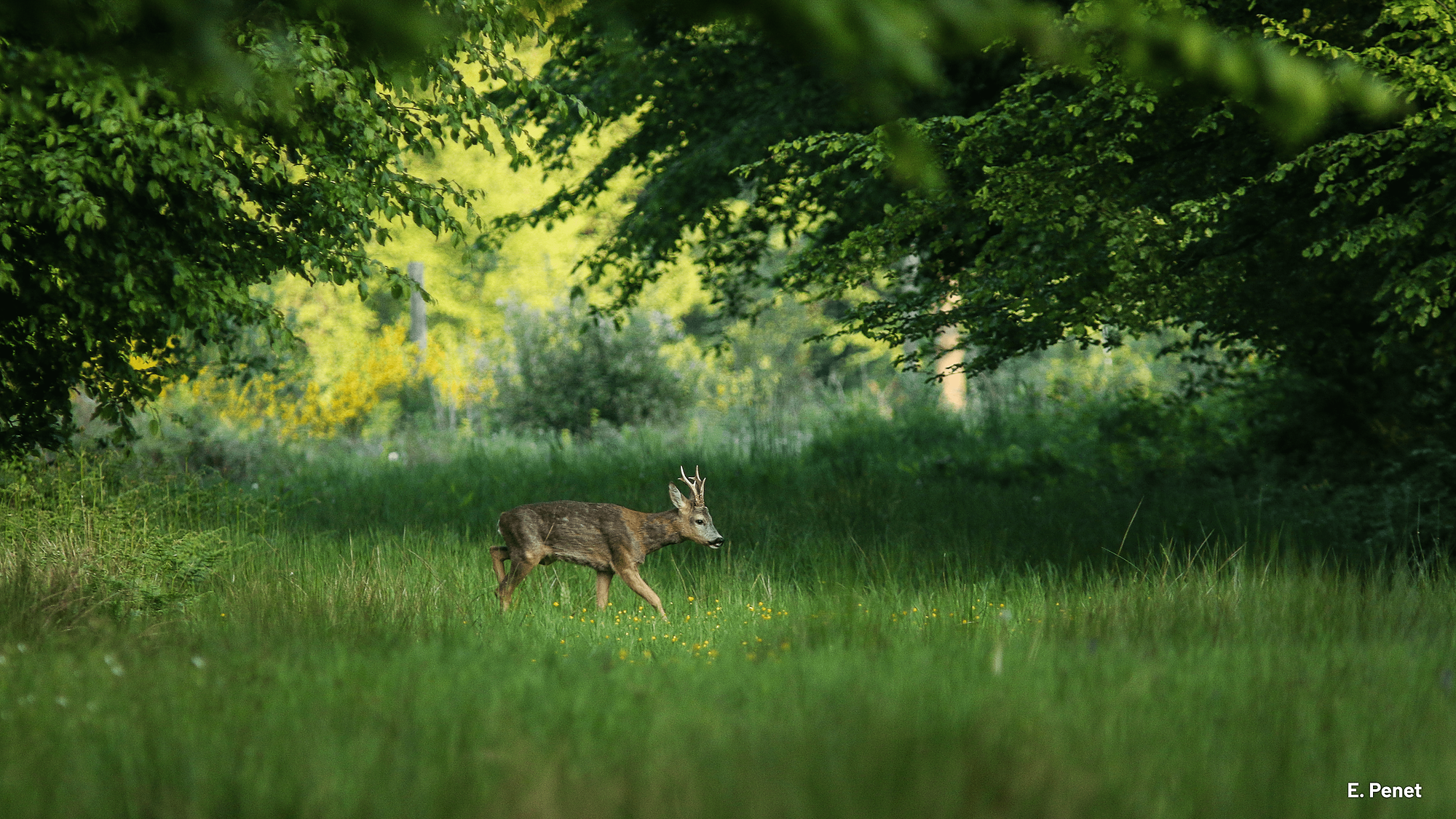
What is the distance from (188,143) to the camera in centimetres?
646

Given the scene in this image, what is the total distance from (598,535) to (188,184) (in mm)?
3418

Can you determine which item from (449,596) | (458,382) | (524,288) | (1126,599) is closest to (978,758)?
(1126,599)

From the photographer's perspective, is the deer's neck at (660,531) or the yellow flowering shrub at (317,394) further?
the yellow flowering shrub at (317,394)

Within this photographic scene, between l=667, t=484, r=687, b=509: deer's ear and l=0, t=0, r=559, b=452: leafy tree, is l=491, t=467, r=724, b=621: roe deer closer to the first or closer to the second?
l=667, t=484, r=687, b=509: deer's ear

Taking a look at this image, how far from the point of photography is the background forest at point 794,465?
11.1 feet

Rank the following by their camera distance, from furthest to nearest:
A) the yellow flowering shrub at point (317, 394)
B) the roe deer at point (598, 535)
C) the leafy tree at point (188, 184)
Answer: the yellow flowering shrub at point (317, 394) → the roe deer at point (598, 535) → the leafy tree at point (188, 184)

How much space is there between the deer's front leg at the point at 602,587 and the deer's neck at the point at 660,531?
29 centimetres

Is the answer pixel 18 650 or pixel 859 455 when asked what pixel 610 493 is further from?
pixel 18 650

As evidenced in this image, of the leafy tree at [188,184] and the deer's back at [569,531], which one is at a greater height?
the leafy tree at [188,184]

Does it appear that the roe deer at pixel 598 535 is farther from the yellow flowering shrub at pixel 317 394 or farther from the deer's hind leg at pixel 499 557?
the yellow flowering shrub at pixel 317 394

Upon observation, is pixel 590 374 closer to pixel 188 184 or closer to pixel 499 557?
pixel 188 184

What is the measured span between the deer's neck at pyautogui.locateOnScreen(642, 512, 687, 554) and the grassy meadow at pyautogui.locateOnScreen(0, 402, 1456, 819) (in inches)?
17.9

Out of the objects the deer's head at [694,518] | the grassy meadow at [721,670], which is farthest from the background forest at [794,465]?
the deer's head at [694,518]

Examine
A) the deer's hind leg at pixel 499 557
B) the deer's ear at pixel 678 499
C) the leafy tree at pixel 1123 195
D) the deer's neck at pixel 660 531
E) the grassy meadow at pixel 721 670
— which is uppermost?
the leafy tree at pixel 1123 195
